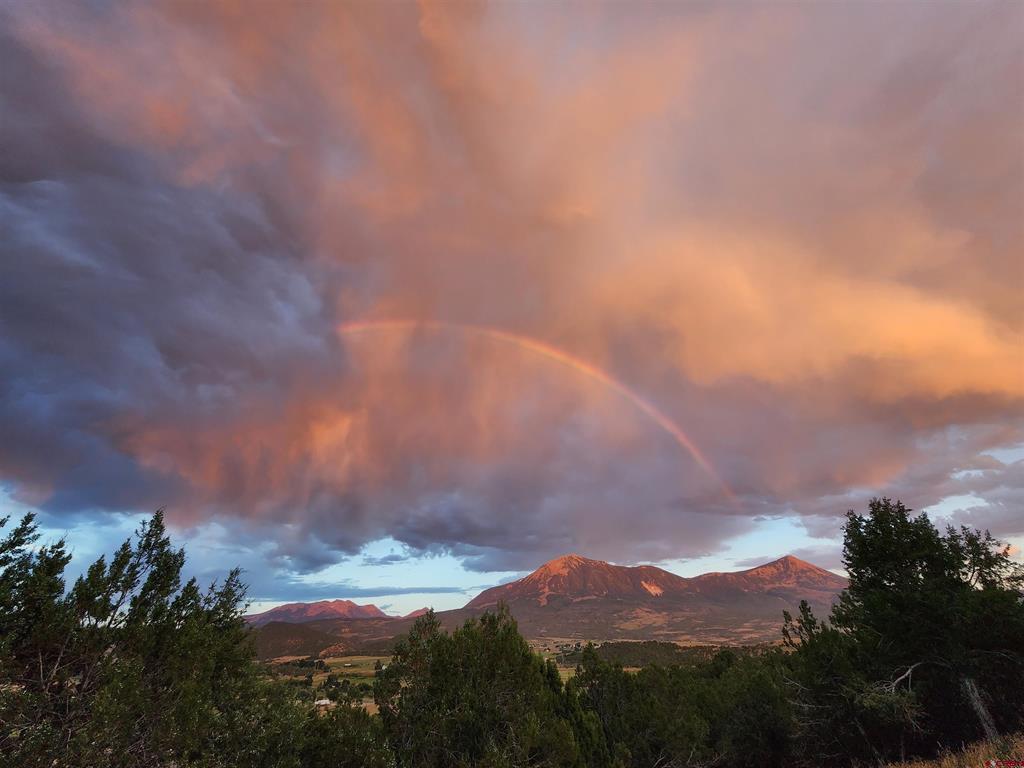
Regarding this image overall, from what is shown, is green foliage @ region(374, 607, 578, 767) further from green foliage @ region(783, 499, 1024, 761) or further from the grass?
green foliage @ region(783, 499, 1024, 761)

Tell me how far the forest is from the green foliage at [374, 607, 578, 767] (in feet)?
0.28

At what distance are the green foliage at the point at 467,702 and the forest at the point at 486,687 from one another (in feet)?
0.28

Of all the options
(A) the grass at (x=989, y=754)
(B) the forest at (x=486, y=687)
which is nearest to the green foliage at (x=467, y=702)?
(B) the forest at (x=486, y=687)

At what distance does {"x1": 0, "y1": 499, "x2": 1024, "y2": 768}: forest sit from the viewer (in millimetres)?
15281

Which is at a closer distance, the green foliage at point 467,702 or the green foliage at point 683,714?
the green foliage at point 467,702

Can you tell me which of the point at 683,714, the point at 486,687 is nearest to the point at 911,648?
the point at 683,714

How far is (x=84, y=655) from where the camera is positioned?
16.3 metres

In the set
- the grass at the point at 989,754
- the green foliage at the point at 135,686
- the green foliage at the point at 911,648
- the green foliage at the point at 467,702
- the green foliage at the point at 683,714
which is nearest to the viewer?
the green foliage at the point at 135,686

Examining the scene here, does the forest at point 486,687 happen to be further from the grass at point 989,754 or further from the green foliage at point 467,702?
the grass at point 989,754

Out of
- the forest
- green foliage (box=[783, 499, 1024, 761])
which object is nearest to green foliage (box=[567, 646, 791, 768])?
the forest

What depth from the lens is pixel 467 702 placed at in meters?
22.5

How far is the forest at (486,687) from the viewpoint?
1528 cm

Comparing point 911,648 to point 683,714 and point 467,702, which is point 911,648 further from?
point 467,702

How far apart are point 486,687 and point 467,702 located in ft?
4.61
